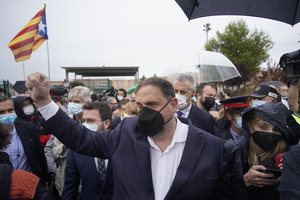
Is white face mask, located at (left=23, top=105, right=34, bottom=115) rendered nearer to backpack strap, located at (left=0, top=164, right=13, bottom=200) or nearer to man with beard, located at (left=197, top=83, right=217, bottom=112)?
man with beard, located at (left=197, top=83, right=217, bottom=112)

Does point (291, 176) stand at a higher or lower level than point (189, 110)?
higher

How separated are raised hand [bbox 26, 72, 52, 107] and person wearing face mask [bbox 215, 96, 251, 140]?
95.4 inches

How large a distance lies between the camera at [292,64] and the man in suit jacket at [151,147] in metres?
0.74

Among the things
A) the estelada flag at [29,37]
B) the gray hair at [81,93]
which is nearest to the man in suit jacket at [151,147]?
the gray hair at [81,93]

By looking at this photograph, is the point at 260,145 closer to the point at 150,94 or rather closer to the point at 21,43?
the point at 150,94

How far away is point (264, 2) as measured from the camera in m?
2.24

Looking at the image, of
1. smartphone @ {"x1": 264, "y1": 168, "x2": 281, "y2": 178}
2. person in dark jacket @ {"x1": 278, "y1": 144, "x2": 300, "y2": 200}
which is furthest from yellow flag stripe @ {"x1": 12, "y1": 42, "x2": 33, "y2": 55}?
person in dark jacket @ {"x1": 278, "y1": 144, "x2": 300, "y2": 200}

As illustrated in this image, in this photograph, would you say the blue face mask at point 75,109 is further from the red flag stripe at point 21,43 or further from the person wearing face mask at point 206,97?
the red flag stripe at point 21,43

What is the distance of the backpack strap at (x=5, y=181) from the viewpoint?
1.70m

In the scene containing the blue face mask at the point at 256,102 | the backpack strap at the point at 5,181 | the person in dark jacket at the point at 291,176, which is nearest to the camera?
the person in dark jacket at the point at 291,176

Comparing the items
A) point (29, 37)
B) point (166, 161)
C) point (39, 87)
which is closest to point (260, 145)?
point (166, 161)

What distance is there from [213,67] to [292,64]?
14.2ft

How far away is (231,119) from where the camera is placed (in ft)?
11.7

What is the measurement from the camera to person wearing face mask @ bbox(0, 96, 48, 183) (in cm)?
346
